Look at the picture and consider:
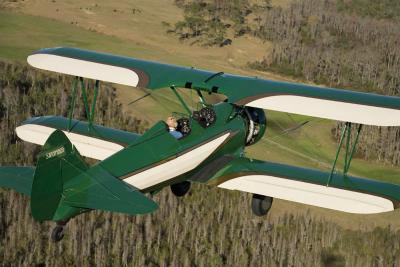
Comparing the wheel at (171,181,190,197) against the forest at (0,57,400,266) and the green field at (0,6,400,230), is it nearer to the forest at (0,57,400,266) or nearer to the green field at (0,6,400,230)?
the forest at (0,57,400,266)

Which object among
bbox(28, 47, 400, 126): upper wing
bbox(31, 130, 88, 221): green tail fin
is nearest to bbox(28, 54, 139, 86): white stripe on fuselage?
bbox(28, 47, 400, 126): upper wing

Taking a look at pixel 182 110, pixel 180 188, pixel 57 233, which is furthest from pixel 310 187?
pixel 182 110

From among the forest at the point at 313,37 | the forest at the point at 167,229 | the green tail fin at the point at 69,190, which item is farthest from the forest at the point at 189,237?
the forest at the point at 313,37

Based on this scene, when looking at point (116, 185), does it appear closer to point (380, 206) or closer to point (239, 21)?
point (380, 206)

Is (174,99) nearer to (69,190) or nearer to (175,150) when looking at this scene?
(175,150)

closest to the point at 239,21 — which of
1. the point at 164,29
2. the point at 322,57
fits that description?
the point at 164,29
